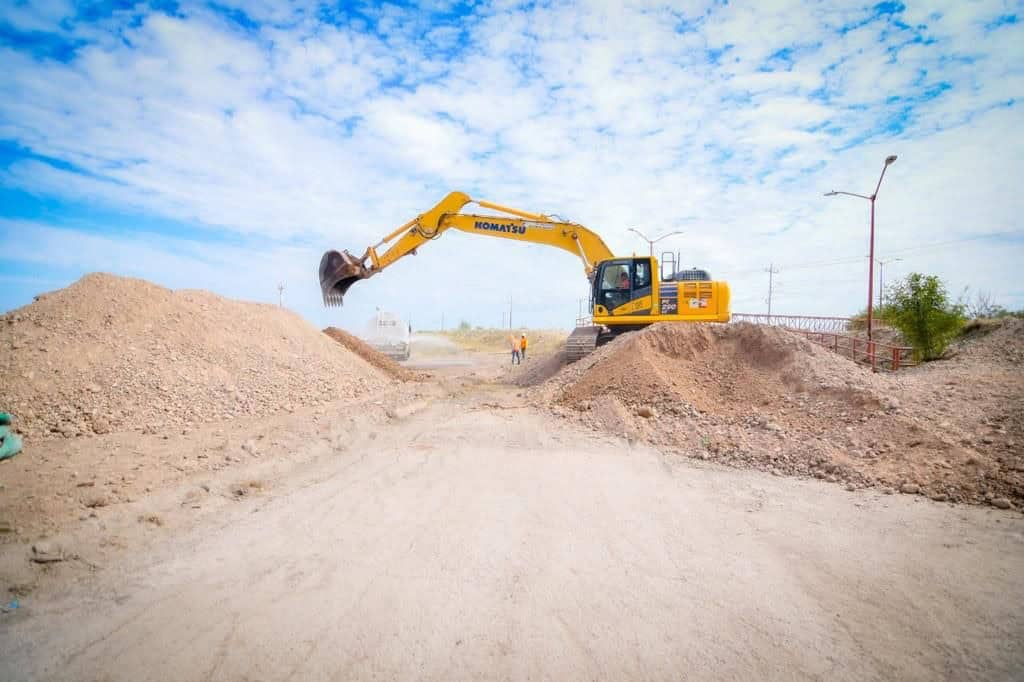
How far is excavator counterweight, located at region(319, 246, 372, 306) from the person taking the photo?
44.2 feet

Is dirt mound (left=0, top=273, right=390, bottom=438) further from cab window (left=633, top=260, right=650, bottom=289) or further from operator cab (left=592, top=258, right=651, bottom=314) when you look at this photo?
A: cab window (left=633, top=260, right=650, bottom=289)

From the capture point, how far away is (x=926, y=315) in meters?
18.0

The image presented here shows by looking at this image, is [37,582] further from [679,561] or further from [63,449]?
[679,561]

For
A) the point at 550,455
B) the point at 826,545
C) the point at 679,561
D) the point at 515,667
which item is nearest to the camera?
the point at 515,667

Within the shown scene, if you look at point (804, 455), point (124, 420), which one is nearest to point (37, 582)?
point (124, 420)

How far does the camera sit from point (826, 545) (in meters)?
4.27

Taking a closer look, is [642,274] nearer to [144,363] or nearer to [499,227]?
[499,227]

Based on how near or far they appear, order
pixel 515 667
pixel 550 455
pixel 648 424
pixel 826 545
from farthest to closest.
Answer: pixel 648 424
pixel 550 455
pixel 826 545
pixel 515 667

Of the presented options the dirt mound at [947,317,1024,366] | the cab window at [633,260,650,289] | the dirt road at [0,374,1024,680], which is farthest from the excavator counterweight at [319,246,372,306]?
the dirt mound at [947,317,1024,366]

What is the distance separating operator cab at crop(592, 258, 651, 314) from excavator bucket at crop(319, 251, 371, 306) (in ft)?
24.0

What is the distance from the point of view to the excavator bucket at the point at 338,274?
13.5 meters

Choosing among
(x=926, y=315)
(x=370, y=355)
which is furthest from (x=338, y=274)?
(x=926, y=315)

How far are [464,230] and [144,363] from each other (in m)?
9.34

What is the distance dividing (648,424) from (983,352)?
17.7 m
